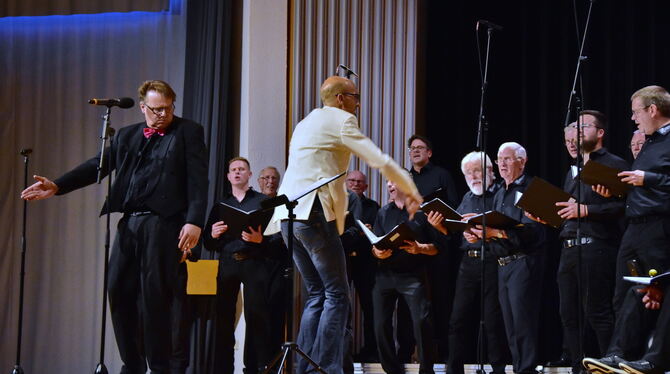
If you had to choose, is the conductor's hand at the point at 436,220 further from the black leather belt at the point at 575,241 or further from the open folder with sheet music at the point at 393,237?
the black leather belt at the point at 575,241

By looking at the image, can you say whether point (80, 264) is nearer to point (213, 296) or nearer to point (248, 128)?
point (213, 296)

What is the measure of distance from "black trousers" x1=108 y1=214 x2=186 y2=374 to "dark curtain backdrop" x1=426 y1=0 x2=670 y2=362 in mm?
3739

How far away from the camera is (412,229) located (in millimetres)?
5883

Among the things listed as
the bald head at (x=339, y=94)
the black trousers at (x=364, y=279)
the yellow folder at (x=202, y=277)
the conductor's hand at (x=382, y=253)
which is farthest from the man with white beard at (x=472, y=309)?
the yellow folder at (x=202, y=277)

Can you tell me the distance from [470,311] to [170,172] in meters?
2.52

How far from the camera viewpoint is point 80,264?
→ 7828mm

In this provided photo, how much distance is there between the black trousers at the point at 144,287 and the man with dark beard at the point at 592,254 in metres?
2.49

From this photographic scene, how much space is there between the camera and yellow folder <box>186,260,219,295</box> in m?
6.80

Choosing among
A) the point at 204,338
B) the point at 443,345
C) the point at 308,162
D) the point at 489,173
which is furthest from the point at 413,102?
the point at 308,162

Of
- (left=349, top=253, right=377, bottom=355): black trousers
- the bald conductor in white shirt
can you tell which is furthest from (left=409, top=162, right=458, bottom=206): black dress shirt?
the bald conductor in white shirt

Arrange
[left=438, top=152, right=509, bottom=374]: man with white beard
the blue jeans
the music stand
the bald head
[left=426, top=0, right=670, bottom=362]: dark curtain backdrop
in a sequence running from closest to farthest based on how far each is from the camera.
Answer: the music stand, the blue jeans, the bald head, [left=438, top=152, right=509, bottom=374]: man with white beard, [left=426, top=0, right=670, bottom=362]: dark curtain backdrop

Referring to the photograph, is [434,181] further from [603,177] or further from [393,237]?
[603,177]

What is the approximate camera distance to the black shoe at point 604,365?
4.42 meters

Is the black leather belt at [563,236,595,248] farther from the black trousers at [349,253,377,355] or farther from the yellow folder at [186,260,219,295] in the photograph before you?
the yellow folder at [186,260,219,295]
